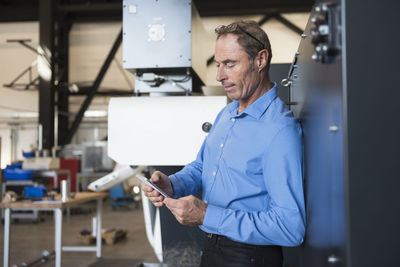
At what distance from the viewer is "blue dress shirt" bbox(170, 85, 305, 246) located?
0.91 m

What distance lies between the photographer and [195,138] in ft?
4.85

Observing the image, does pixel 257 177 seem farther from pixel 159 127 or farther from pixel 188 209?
pixel 159 127

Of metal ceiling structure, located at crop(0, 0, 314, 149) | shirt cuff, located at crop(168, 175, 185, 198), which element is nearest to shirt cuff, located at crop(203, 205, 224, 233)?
shirt cuff, located at crop(168, 175, 185, 198)

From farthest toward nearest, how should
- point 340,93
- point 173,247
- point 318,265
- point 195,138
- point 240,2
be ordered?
point 240,2 < point 173,247 < point 195,138 < point 318,265 < point 340,93

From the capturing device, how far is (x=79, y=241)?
169 inches

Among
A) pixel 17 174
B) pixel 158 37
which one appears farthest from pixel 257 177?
pixel 17 174

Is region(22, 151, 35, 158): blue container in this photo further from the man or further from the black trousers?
the black trousers

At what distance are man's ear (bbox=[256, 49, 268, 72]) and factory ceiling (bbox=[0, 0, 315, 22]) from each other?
6.20 metres

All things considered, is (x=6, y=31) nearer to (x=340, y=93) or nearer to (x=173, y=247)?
(x=173, y=247)

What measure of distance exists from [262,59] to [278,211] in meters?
0.45

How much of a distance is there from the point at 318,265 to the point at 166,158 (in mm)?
836

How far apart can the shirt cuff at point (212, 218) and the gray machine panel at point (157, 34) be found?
753 millimetres

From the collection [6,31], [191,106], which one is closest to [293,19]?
[6,31]

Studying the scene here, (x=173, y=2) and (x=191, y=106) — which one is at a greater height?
(x=173, y=2)
